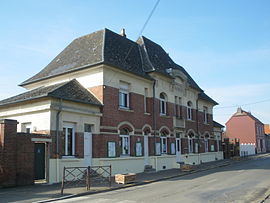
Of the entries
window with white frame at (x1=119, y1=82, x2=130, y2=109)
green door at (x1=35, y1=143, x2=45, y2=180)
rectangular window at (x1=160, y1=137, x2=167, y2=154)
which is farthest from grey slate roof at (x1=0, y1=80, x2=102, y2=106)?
rectangular window at (x1=160, y1=137, x2=167, y2=154)

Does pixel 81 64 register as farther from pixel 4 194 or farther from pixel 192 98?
pixel 192 98

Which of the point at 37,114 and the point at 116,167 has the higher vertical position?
the point at 37,114

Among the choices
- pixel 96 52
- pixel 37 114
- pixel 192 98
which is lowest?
pixel 37 114

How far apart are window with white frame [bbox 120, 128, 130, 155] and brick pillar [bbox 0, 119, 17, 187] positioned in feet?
26.4

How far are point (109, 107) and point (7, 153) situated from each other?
740 cm

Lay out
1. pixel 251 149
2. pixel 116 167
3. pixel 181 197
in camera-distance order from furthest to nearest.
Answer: pixel 251 149, pixel 116 167, pixel 181 197

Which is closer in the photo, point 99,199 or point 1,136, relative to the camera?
point 99,199

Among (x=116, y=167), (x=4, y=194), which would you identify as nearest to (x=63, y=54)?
(x=116, y=167)

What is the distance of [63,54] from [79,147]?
10.2m

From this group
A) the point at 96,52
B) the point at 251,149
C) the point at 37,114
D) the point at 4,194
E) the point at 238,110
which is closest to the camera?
the point at 4,194

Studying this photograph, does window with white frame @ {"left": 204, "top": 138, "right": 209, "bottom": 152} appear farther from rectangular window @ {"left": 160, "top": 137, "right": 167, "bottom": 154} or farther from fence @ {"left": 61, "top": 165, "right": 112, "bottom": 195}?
fence @ {"left": 61, "top": 165, "right": 112, "bottom": 195}

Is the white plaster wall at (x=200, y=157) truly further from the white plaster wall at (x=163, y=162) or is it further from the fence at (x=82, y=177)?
the fence at (x=82, y=177)

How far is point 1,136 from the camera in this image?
47.2 ft

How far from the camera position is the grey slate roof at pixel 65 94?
1682 centimetres
